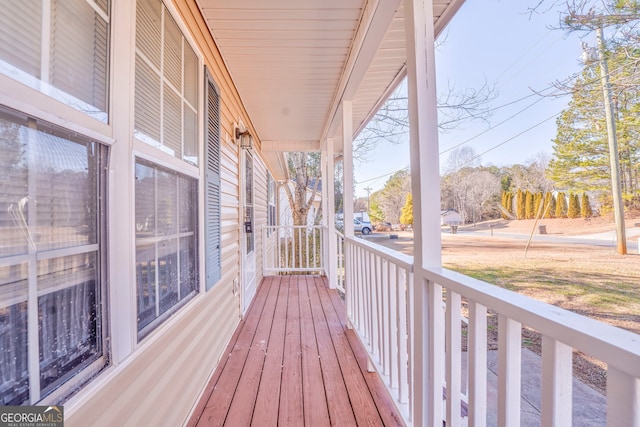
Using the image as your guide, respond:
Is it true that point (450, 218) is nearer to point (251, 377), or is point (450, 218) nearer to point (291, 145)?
point (251, 377)

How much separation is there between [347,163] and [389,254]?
1440 mm

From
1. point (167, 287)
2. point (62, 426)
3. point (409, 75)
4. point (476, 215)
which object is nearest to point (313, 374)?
point (167, 287)

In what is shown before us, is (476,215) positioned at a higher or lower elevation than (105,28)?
lower

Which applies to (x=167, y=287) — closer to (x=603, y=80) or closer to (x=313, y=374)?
(x=313, y=374)

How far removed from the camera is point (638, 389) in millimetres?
505

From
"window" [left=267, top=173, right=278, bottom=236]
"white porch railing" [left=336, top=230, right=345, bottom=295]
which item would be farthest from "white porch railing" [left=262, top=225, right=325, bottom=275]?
"white porch railing" [left=336, top=230, right=345, bottom=295]

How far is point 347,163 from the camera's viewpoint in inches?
116

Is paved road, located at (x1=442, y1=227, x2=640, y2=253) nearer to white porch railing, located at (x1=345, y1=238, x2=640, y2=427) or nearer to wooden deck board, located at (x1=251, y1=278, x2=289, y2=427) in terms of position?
white porch railing, located at (x1=345, y1=238, x2=640, y2=427)

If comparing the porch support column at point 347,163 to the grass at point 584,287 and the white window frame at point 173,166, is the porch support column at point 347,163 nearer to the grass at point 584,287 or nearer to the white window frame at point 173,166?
the white window frame at point 173,166

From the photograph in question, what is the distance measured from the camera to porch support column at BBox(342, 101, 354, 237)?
292cm

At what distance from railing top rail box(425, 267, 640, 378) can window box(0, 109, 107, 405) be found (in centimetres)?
126

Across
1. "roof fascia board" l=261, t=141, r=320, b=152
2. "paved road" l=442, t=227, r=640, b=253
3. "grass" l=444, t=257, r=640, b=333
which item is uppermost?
"roof fascia board" l=261, t=141, r=320, b=152

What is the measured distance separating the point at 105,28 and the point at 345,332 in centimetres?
284

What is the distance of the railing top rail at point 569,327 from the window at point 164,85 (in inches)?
58.5
